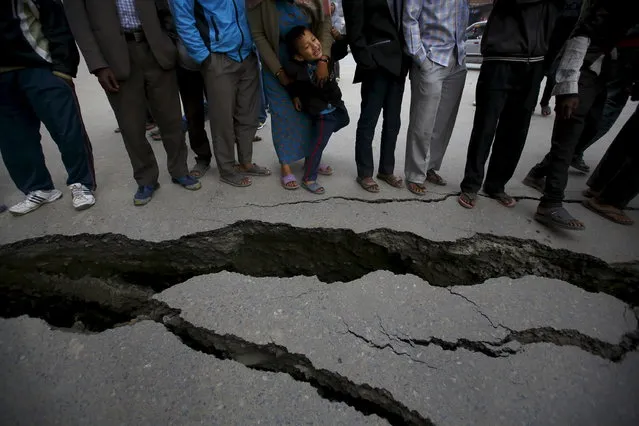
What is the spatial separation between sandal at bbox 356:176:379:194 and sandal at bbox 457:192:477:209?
67 cm

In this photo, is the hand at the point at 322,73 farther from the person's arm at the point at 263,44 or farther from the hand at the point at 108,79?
the hand at the point at 108,79

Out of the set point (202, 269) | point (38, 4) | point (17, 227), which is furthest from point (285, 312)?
point (38, 4)

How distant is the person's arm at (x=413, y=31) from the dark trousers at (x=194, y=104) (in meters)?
1.69

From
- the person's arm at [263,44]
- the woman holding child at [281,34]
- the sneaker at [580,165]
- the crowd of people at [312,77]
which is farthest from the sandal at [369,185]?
the sneaker at [580,165]

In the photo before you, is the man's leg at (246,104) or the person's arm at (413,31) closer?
the person's arm at (413,31)

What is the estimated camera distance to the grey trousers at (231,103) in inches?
91.4

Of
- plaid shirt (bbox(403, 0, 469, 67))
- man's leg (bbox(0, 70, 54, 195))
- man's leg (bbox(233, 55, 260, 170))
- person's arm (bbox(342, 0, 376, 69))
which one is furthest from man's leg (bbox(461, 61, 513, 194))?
man's leg (bbox(0, 70, 54, 195))

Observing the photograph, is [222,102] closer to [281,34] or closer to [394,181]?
[281,34]

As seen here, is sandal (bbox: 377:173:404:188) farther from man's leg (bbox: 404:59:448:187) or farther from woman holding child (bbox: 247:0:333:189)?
woman holding child (bbox: 247:0:333:189)

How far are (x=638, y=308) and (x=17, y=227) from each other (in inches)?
152

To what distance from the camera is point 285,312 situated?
1.58 meters

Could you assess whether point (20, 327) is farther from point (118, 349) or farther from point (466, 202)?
point (466, 202)

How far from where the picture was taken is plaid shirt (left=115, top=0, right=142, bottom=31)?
1.97 m

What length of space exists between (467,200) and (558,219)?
0.59m
